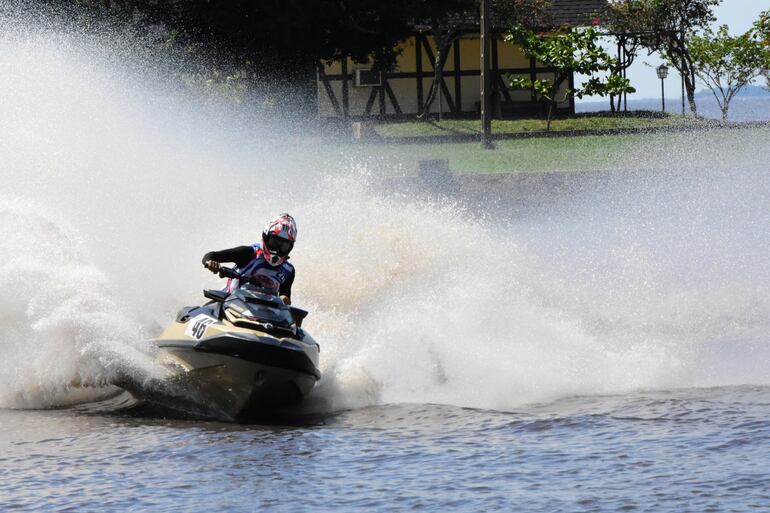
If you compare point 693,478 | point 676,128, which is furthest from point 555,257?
point 676,128

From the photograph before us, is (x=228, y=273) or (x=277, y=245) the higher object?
(x=277, y=245)

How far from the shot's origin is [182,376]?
418 inches

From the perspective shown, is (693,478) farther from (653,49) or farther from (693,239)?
(653,49)

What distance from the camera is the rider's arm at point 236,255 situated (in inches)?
428

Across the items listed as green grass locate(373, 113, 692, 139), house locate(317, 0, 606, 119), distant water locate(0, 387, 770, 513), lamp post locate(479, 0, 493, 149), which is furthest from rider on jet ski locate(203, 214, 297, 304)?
house locate(317, 0, 606, 119)

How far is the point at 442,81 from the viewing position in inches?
1661

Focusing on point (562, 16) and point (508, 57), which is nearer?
point (508, 57)

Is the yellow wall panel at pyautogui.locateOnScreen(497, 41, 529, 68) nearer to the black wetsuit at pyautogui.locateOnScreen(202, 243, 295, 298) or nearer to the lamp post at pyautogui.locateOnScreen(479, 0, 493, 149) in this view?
the lamp post at pyautogui.locateOnScreen(479, 0, 493, 149)

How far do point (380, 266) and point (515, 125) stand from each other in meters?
22.5

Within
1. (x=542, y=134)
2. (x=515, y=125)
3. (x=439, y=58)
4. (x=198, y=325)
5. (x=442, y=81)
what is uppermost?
(x=439, y=58)

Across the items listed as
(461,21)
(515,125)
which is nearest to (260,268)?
(515,125)

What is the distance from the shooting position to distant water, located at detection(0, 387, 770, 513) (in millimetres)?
8312

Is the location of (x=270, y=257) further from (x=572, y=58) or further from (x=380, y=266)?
(x=572, y=58)

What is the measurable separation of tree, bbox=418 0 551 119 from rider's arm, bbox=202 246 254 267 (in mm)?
27822
